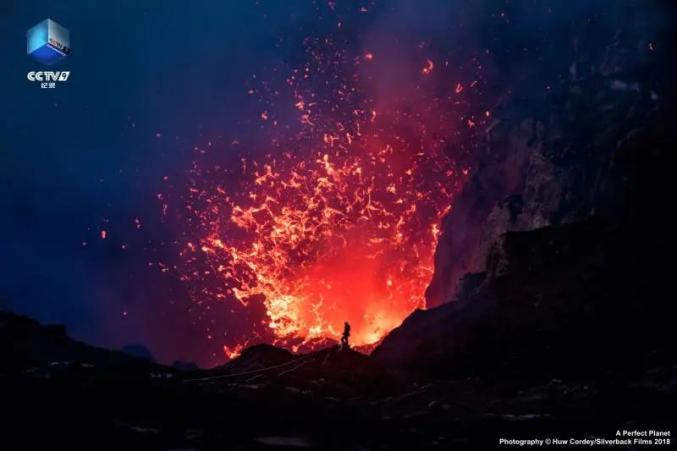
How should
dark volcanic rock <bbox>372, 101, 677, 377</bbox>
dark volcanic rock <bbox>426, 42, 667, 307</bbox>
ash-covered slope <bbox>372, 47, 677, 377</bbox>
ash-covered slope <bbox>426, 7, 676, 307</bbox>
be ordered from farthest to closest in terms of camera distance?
ash-covered slope <bbox>426, 7, 676, 307</bbox> < dark volcanic rock <bbox>426, 42, 667, 307</bbox> < ash-covered slope <bbox>372, 47, 677, 377</bbox> < dark volcanic rock <bbox>372, 101, 677, 377</bbox>

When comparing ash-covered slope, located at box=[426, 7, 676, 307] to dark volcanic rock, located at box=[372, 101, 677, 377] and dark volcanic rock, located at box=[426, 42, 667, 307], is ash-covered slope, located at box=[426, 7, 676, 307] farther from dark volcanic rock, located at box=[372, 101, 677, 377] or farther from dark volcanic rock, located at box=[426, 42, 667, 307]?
dark volcanic rock, located at box=[372, 101, 677, 377]

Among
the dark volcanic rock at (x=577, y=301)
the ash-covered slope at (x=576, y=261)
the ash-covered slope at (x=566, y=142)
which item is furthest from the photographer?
the ash-covered slope at (x=566, y=142)

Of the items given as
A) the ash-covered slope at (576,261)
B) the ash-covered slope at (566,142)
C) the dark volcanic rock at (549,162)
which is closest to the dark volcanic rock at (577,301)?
the ash-covered slope at (576,261)

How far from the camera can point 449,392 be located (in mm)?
29906

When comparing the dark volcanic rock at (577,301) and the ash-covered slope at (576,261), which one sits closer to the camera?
the dark volcanic rock at (577,301)

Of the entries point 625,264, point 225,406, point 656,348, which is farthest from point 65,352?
point 625,264

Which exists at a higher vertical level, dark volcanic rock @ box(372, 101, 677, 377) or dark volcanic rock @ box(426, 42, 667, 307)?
dark volcanic rock @ box(426, 42, 667, 307)

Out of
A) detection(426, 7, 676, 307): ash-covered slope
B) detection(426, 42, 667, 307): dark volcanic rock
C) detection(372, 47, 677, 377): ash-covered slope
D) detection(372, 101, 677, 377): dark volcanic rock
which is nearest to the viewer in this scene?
detection(372, 101, 677, 377): dark volcanic rock

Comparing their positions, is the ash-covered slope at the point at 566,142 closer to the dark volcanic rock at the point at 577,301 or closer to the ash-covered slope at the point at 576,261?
the ash-covered slope at the point at 576,261

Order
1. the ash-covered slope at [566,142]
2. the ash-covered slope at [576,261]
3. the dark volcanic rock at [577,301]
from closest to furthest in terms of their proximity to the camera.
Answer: the dark volcanic rock at [577,301]
the ash-covered slope at [576,261]
the ash-covered slope at [566,142]

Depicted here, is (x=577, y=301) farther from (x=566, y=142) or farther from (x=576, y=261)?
(x=566, y=142)

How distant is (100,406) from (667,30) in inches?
1965

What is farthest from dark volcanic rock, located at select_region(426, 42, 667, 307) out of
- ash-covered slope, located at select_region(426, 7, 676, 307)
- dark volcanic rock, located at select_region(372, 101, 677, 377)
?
dark volcanic rock, located at select_region(372, 101, 677, 377)

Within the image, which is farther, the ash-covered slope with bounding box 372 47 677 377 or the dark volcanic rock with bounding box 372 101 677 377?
the ash-covered slope with bounding box 372 47 677 377
